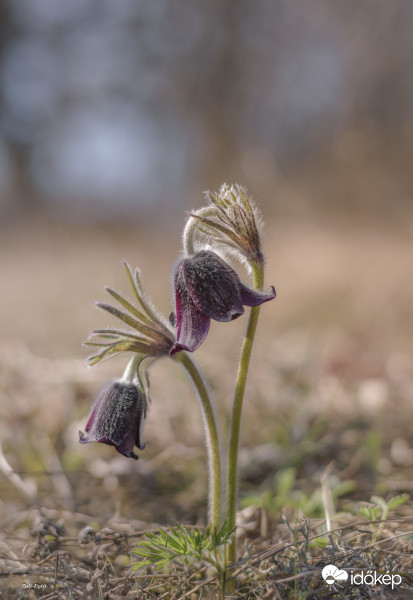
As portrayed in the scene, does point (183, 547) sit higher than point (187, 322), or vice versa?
point (187, 322)

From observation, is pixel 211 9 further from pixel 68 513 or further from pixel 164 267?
pixel 68 513

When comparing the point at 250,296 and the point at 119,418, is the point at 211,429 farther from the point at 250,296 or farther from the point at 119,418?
the point at 250,296

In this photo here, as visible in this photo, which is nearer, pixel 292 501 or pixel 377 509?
pixel 377 509

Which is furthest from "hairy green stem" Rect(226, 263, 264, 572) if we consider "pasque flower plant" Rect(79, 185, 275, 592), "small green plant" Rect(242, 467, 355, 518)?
"small green plant" Rect(242, 467, 355, 518)

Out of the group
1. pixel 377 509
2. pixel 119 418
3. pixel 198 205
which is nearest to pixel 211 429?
pixel 119 418

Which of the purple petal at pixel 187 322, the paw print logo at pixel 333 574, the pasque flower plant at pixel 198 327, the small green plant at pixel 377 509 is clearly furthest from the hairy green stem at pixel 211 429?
the small green plant at pixel 377 509

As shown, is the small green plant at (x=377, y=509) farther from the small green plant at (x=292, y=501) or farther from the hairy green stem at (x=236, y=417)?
the hairy green stem at (x=236, y=417)

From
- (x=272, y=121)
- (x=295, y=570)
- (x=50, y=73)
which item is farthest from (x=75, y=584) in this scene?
(x=50, y=73)
